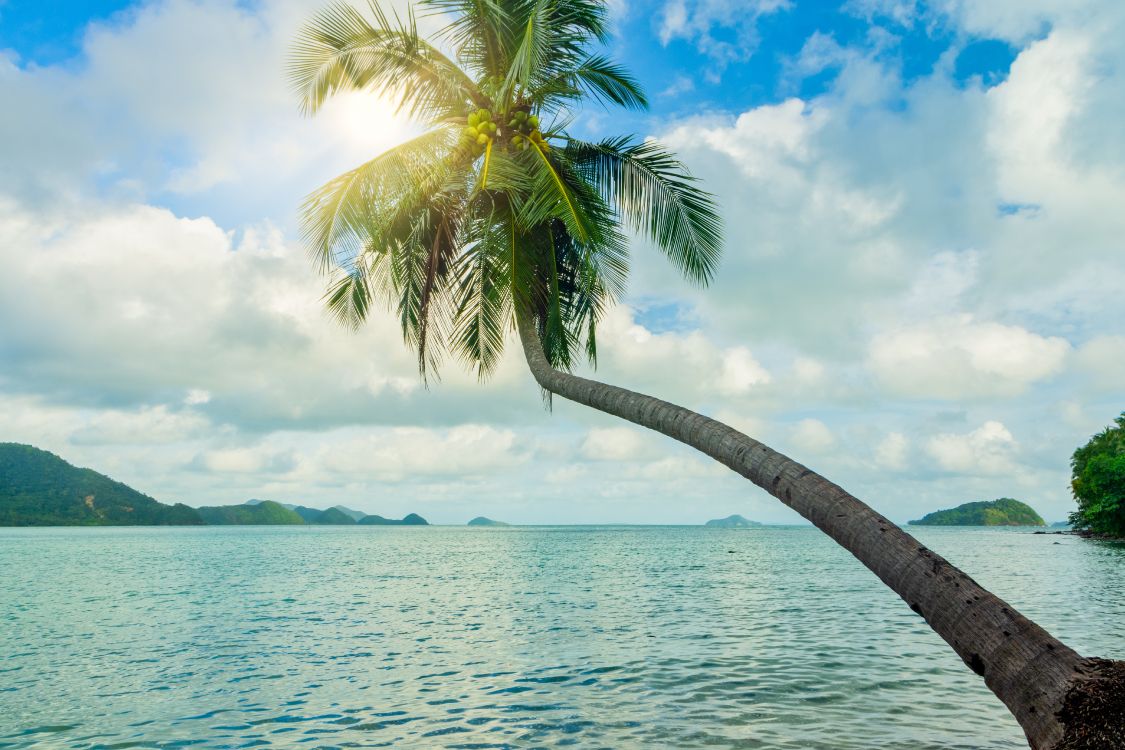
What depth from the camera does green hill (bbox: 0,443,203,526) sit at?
139m

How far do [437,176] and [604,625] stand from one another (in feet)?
42.7

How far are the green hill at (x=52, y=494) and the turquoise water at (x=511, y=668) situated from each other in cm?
13749

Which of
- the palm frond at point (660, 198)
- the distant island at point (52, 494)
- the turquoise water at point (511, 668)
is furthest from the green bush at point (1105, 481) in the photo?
the distant island at point (52, 494)

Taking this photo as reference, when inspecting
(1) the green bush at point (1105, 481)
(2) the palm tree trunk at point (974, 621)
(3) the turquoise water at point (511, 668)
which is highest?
(1) the green bush at point (1105, 481)

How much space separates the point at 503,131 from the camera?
421 inches

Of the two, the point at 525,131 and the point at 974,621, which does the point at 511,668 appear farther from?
the point at 974,621

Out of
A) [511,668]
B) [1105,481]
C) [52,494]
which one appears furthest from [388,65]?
[52,494]

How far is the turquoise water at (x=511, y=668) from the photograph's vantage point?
9.54 meters

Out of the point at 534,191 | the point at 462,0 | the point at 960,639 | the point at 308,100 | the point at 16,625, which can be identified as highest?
the point at 462,0

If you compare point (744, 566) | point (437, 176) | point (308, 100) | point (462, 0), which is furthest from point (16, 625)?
point (744, 566)

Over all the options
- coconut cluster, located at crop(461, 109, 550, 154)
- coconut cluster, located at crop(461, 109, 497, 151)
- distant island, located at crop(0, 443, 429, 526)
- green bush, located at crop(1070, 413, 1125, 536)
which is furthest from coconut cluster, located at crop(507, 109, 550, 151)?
distant island, located at crop(0, 443, 429, 526)

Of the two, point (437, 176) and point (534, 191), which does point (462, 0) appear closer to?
point (437, 176)

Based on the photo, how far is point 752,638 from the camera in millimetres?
16516

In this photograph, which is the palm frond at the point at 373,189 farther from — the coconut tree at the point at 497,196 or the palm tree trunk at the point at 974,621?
the palm tree trunk at the point at 974,621
